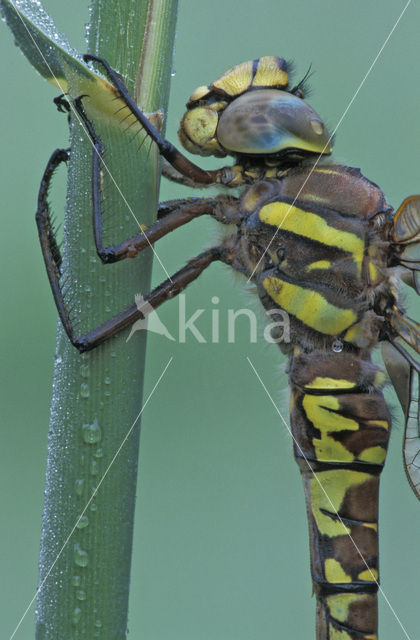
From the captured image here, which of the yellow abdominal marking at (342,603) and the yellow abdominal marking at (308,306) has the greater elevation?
the yellow abdominal marking at (308,306)

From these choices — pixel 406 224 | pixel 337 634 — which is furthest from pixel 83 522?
pixel 406 224

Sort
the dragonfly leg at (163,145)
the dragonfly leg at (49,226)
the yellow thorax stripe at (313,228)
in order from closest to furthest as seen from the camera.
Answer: the dragonfly leg at (163,145) < the dragonfly leg at (49,226) < the yellow thorax stripe at (313,228)

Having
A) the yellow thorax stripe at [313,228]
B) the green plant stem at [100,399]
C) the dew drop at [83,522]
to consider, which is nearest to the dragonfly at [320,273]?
the yellow thorax stripe at [313,228]

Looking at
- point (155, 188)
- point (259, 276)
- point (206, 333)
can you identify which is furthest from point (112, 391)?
point (206, 333)

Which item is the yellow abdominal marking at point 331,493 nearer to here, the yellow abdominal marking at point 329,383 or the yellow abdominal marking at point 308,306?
the yellow abdominal marking at point 329,383

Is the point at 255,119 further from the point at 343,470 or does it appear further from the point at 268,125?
the point at 343,470

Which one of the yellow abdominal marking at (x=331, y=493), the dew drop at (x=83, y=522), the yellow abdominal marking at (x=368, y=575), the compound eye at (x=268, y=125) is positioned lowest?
the yellow abdominal marking at (x=368, y=575)
